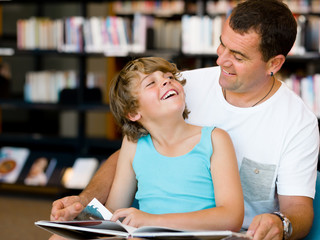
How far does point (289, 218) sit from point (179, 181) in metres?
0.37

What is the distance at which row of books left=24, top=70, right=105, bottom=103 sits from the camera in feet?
14.5

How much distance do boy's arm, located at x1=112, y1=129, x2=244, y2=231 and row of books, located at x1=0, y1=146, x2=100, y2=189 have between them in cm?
267

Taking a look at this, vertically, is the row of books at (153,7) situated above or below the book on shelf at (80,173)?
above

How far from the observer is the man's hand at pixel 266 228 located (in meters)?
1.39

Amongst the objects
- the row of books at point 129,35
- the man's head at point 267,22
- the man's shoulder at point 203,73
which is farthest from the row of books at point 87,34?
the man's head at point 267,22

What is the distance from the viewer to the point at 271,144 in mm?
1742

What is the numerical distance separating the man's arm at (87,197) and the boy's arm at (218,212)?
18 centimetres

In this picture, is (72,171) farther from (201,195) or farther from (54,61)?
(201,195)

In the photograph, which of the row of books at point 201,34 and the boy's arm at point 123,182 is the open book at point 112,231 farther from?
the row of books at point 201,34

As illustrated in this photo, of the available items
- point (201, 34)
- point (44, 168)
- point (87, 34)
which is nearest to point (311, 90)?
Result: point (201, 34)

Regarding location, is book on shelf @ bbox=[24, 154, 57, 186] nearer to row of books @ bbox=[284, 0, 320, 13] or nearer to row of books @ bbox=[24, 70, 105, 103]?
row of books @ bbox=[24, 70, 105, 103]

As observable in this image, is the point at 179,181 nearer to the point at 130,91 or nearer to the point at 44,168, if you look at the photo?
the point at 130,91

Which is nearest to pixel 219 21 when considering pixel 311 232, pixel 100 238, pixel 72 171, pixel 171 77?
pixel 72 171

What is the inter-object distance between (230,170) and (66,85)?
10.0 feet
